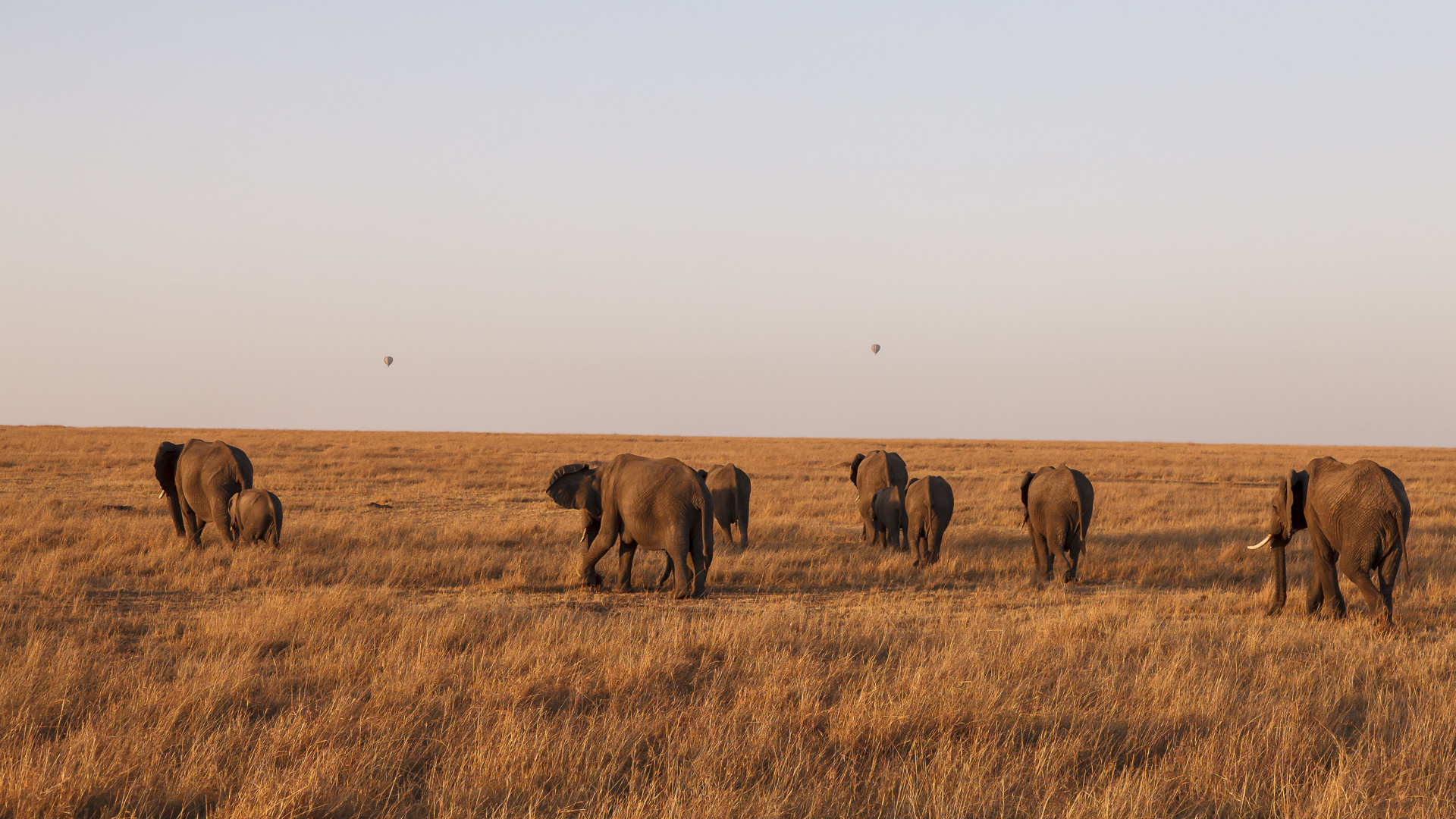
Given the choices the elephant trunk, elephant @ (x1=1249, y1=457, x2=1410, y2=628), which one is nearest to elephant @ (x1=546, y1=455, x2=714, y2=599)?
the elephant trunk

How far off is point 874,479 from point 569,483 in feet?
25.3

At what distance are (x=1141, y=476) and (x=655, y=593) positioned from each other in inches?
1395

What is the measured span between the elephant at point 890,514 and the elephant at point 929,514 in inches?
40.1

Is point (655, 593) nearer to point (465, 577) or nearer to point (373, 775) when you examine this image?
point (465, 577)

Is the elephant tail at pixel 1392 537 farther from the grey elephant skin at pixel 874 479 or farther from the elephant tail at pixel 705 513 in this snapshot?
the grey elephant skin at pixel 874 479

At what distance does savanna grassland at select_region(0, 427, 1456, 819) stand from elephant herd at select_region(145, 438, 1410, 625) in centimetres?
54

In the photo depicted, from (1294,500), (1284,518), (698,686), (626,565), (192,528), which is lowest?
(698,686)

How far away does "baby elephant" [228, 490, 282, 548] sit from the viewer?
608 inches

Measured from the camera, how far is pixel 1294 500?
11641mm

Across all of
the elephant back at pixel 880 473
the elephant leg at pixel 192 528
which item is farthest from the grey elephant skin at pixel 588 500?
the elephant back at pixel 880 473

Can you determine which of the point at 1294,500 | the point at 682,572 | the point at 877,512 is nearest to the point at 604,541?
the point at 682,572

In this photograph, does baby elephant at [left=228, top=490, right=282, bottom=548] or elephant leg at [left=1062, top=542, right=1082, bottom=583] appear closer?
elephant leg at [left=1062, top=542, right=1082, bottom=583]

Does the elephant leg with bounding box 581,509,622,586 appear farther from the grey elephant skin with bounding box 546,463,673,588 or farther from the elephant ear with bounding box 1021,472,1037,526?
the elephant ear with bounding box 1021,472,1037,526

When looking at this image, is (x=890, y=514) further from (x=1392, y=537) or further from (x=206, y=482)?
(x=206, y=482)
